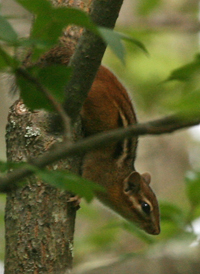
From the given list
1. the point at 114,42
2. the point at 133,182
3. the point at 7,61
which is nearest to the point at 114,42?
the point at 114,42

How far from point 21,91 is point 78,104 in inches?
32.2

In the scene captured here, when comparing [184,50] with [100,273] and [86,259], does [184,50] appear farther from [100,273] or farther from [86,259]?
[100,273]

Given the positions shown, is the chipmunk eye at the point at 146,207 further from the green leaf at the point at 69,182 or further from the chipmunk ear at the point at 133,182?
the green leaf at the point at 69,182

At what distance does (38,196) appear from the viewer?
2.58 metres

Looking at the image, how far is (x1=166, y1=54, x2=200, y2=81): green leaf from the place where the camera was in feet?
4.04

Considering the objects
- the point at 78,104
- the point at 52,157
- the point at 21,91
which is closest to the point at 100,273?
the point at 52,157

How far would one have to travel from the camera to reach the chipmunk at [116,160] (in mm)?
3836

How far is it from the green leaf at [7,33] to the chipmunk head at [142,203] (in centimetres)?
335

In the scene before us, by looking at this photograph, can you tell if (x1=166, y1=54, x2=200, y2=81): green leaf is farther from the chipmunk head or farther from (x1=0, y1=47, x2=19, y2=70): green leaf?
the chipmunk head

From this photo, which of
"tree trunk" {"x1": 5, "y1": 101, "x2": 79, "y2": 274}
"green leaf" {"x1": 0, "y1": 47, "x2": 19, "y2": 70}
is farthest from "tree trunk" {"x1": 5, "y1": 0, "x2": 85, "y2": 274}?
"green leaf" {"x1": 0, "y1": 47, "x2": 19, "y2": 70}

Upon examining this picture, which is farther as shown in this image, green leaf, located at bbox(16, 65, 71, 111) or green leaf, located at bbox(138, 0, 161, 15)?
green leaf, located at bbox(138, 0, 161, 15)

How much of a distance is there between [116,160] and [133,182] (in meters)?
0.35

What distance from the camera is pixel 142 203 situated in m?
4.52

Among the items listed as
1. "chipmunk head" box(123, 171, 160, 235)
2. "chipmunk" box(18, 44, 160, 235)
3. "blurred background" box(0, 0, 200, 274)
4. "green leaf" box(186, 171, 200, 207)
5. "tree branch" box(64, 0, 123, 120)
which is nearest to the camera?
"tree branch" box(64, 0, 123, 120)
